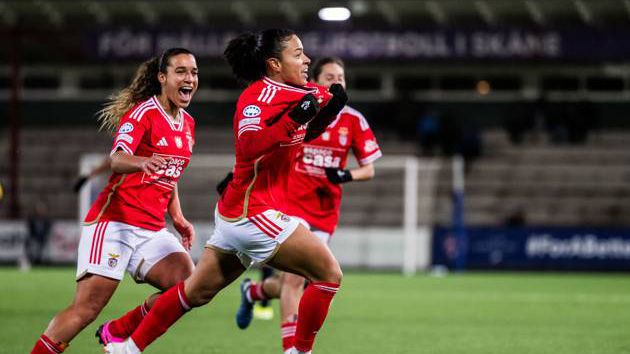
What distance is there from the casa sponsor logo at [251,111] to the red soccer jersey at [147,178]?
0.82 m

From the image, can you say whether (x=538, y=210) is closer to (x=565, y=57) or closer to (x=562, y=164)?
(x=562, y=164)

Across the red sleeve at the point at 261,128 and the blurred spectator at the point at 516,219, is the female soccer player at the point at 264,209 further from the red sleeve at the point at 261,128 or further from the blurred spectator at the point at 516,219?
the blurred spectator at the point at 516,219

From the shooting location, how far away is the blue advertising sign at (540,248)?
22438 millimetres

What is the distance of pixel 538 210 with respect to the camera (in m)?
26.2

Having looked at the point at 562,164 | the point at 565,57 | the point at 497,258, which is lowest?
the point at 497,258

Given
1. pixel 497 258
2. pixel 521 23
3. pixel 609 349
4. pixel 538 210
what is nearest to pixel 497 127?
pixel 521 23

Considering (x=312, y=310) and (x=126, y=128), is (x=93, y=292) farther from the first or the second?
(x=312, y=310)

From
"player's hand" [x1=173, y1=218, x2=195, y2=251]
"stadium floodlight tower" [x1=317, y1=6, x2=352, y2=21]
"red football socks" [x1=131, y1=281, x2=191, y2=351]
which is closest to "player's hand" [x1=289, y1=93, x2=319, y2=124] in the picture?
"red football socks" [x1=131, y1=281, x2=191, y2=351]

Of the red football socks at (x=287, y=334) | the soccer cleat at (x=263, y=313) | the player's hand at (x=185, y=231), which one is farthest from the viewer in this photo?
the soccer cleat at (x=263, y=313)

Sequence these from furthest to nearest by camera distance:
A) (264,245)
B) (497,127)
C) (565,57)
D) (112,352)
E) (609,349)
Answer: (497,127)
(565,57)
(609,349)
(112,352)
(264,245)

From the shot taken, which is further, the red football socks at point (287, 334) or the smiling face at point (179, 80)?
the red football socks at point (287, 334)

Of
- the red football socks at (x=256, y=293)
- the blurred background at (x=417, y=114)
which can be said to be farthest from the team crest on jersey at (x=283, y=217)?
the blurred background at (x=417, y=114)

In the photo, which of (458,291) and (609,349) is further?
(458,291)

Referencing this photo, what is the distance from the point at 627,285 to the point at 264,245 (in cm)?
1297
